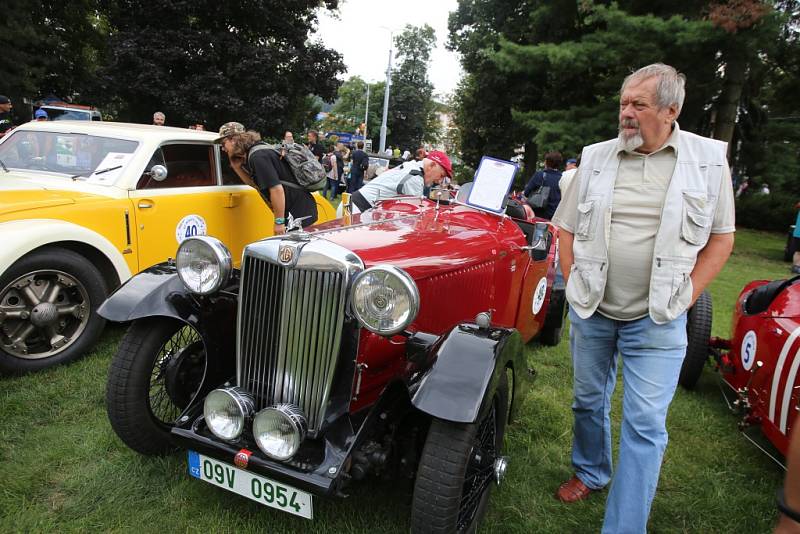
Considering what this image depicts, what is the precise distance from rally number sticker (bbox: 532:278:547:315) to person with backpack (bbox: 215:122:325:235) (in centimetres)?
192

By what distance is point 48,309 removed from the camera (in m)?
3.53

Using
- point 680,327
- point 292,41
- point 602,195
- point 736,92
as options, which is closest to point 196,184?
point 602,195

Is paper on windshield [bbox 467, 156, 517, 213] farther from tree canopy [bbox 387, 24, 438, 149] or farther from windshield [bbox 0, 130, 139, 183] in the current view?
tree canopy [bbox 387, 24, 438, 149]

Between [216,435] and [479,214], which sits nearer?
[216,435]

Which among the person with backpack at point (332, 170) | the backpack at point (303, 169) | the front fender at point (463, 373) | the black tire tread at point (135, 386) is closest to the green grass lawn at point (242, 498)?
the black tire tread at point (135, 386)

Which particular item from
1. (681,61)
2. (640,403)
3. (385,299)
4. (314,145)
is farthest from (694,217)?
(314,145)

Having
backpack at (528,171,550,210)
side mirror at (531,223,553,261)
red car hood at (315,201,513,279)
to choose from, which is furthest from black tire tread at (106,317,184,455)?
backpack at (528,171,550,210)

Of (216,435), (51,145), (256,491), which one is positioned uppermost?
(51,145)

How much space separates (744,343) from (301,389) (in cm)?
292

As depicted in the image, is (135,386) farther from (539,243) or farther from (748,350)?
(748,350)

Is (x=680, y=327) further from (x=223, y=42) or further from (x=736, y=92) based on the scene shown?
(x=223, y=42)

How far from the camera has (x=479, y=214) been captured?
3.81m

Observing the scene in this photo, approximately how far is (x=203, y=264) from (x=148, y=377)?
624 millimetres

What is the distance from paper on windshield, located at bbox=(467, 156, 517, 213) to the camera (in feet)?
12.6
